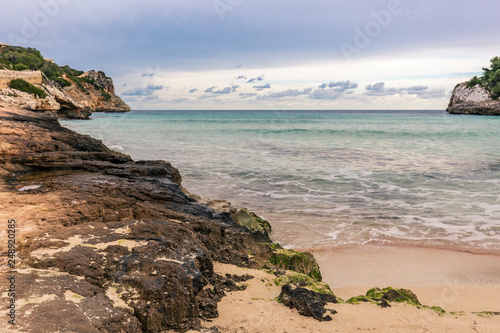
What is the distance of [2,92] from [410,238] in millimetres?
30795

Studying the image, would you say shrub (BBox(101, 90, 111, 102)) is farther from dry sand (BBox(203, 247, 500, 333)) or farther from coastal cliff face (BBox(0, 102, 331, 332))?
dry sand (BBox(203, 247, 500, 333))

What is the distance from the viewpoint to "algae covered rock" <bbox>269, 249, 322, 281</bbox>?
5605 millimetres

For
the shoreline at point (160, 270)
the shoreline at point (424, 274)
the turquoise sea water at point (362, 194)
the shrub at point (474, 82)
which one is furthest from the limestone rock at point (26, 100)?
the shrub at point (474, 82)

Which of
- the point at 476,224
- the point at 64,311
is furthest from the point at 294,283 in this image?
the point at 476,224

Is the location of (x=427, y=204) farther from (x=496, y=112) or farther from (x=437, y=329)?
(x=496, y=112)

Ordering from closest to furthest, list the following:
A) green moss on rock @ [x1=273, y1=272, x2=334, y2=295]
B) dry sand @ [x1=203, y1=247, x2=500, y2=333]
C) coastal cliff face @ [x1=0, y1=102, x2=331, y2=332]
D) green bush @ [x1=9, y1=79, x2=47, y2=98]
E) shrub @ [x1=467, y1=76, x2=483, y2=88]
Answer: coastal cliff face @ [x1=0, y1=102, x2=331, y2=332]
dry sand @ [x1=203, y1=247, x2=500, y2=333]
green moss on rock @ [x1=273, y1=272, x2=334, y2=295]
green bush @ [x1=9, y1=79, x2=47, y2=98]
shrub @ [x1=467, y1=76, x2=483, y2=88]

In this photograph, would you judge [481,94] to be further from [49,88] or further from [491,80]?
[49,88]

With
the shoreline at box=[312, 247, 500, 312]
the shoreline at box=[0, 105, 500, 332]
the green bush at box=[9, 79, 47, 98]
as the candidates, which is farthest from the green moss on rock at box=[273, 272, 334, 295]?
the green bush at box=[9, 79, 47, 98]

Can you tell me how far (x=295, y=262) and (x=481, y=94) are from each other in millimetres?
106716

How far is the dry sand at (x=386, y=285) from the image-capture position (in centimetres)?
354

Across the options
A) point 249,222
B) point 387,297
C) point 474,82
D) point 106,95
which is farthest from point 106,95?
point 387,297

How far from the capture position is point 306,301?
3777 mm

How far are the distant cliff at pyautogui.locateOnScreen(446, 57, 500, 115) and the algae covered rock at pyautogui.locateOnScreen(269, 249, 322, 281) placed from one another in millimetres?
102413

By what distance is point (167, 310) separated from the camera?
3096mm
